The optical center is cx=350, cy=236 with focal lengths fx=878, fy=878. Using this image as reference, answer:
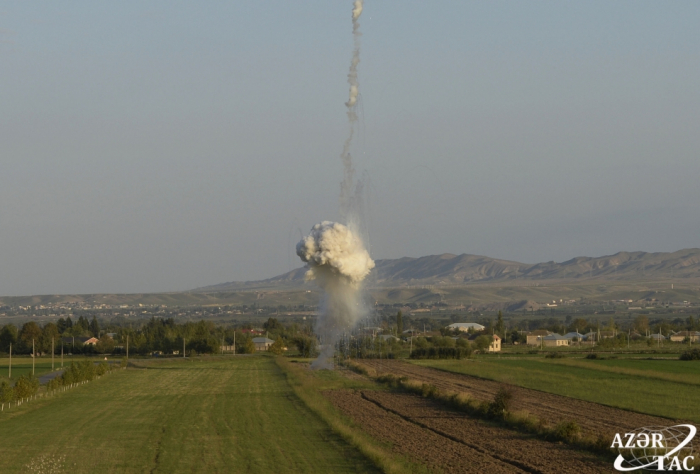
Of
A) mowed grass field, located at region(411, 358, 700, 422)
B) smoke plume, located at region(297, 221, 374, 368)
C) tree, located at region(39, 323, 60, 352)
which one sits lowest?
mowed grass field, located at region(411, 358, 700, 422)

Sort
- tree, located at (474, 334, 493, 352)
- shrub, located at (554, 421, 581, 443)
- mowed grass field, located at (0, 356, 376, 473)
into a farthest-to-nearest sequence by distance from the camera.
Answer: tree, located at (474, 334, 493, 352), shrub, located at (554, 421, 581, 443), mowed grass field, located at (0, 356, 376, 473)

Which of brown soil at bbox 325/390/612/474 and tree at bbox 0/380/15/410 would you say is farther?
tree at bbox 0/380/15/410

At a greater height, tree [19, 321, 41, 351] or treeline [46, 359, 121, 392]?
tree [19, 321, 41, 351]

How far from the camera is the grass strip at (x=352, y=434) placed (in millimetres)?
29172

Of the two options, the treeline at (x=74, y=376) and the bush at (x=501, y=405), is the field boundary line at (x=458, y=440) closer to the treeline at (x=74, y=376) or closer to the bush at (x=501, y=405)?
the bush at (x=501, y=405)

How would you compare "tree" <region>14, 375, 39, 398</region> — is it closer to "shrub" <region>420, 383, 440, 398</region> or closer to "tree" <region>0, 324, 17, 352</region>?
"shrub" <region>420, 383, 440, 398</region>

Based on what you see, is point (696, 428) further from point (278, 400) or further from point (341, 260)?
point (341, 260)

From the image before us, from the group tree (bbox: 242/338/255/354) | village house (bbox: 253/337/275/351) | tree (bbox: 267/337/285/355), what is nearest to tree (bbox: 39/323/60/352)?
tree (bbox: 242/338/255/354)

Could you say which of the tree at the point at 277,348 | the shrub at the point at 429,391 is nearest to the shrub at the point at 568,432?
the shrub at the point at 429,391

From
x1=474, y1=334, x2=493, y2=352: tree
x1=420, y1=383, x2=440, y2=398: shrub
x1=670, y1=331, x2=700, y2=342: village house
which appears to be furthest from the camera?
x1=670, y1=331, x2=700, y2=342: village house

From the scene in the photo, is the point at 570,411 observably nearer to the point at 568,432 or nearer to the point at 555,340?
the point at 568,432

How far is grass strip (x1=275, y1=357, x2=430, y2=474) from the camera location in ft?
95.7

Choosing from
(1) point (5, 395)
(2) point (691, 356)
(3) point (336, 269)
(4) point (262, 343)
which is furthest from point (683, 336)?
(1) point (5, 395)

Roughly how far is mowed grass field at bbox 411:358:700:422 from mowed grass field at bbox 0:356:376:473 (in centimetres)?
1834
